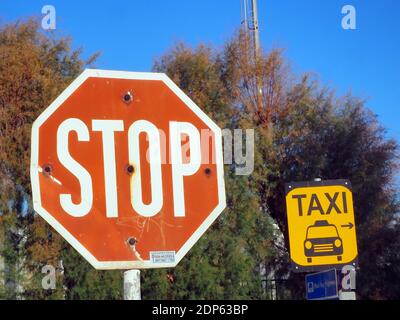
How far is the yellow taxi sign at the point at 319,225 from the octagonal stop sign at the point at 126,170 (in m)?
2.89

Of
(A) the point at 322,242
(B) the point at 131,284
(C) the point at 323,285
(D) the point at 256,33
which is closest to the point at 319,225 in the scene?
(A) the point at 322,242

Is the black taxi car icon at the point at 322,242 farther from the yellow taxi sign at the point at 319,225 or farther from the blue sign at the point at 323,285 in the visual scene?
the blue sign at the point at 323,285

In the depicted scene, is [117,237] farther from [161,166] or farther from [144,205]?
[161,166]

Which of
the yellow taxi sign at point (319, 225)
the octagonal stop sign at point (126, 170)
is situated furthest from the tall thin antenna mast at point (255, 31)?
the octagonal stop sign at point (126, 170)

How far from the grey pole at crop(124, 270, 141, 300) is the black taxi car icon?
310cm

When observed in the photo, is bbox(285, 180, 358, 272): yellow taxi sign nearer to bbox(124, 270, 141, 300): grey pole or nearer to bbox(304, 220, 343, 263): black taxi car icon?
bbox(304, 220, 343, 263): black taxi car icon

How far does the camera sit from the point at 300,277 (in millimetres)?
13602

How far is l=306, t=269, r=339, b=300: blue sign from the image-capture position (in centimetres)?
505

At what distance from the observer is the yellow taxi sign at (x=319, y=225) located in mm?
5301

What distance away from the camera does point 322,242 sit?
5379 mm

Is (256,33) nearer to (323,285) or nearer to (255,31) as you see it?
(255,31)

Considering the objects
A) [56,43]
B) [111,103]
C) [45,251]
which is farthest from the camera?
[56,43]

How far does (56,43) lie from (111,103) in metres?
11.4
